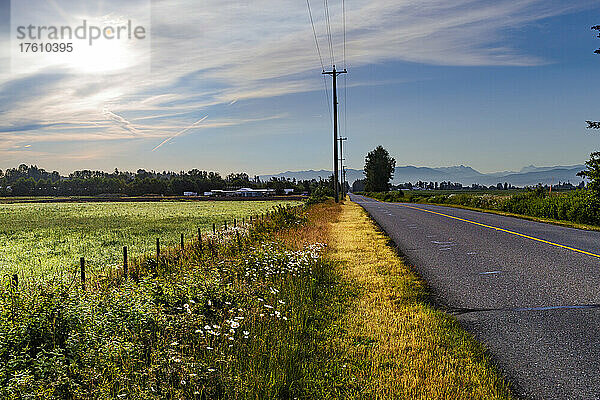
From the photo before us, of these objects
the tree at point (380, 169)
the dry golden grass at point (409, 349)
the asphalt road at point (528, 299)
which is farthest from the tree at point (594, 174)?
the tree at point (380, 169)

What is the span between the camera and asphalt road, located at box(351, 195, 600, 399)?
5090 millimetres

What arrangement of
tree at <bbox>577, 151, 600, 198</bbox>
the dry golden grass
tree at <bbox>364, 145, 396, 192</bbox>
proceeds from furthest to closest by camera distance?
tree at <bbox>364, 145, 396, 192</bbox> → tree at <bbox>577, 151, 600, 198</bbox> → the dry golden grass

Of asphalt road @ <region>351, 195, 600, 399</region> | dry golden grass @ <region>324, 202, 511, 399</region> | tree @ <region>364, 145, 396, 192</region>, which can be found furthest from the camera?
tree @ <region>364, 145, 396, 192</region>

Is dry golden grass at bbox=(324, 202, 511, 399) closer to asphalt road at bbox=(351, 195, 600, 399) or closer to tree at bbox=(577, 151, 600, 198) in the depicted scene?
asphalt road at bbox=(351, 195, 600, 399)

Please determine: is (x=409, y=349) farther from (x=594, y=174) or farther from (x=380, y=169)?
(x=380, y=169)

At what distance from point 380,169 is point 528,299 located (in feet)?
444

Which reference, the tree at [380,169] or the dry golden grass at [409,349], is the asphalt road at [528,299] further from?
the tree at [380,169]

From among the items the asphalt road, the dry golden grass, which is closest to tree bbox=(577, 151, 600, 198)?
the asphalt road

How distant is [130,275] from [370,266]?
18.0 ft

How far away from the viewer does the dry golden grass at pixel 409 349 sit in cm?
468

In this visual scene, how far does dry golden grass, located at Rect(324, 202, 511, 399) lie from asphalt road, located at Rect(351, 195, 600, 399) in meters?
0.30

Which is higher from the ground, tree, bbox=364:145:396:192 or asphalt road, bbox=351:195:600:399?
tree, bbox=364:145:396:192

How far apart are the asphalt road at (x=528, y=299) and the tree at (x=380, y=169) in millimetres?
126387

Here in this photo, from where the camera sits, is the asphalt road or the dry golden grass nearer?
the dry golden grass
